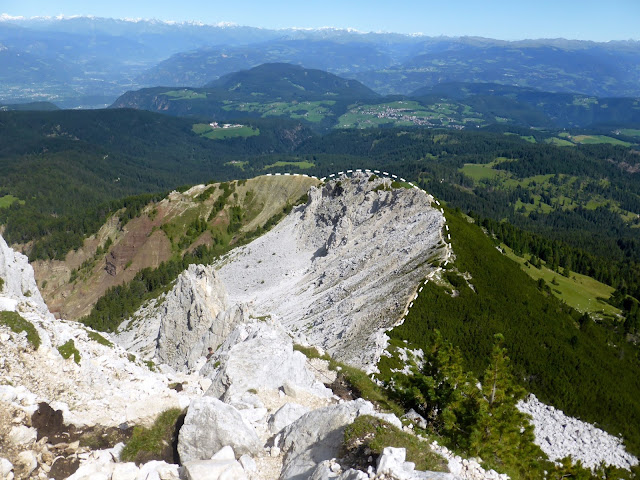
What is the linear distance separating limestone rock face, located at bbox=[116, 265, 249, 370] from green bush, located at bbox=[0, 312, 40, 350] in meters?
38.4

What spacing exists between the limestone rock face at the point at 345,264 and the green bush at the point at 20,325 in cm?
2949

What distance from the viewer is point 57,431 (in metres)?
22.7

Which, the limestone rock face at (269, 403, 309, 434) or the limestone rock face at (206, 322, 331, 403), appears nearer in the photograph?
the limestone rock face at (269, 403, 309, 434)

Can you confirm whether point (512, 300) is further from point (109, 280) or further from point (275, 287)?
point (109, 280)

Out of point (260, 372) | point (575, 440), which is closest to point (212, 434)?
point (260, 372)

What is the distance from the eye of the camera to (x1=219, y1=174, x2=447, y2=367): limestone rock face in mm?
64375

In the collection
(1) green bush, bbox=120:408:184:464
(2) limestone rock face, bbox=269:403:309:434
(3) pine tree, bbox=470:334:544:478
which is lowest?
(3) pine tree, bbox=470:334:544:478

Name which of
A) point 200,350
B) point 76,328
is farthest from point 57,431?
point 200,350

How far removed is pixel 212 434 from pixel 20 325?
48.7ft

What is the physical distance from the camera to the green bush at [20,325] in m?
26.4

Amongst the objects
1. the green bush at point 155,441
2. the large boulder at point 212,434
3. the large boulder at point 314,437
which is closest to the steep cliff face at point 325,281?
the green bush at point 155,441

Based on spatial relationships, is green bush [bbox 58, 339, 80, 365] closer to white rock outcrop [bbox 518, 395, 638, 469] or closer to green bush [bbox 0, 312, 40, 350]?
green bush [bbox 0, 312, 40, 350]

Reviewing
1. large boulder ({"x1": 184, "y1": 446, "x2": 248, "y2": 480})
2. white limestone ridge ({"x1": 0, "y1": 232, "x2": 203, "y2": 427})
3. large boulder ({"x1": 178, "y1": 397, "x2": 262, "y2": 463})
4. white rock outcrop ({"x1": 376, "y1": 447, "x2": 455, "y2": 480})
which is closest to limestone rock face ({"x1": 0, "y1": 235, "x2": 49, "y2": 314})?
white limestone ridge ({"x1": 0, "y1": 232, "x2": 203, "y2": 427})

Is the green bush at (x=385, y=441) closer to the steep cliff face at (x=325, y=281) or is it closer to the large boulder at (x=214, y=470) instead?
the large boulder at (x=214, y=470)
